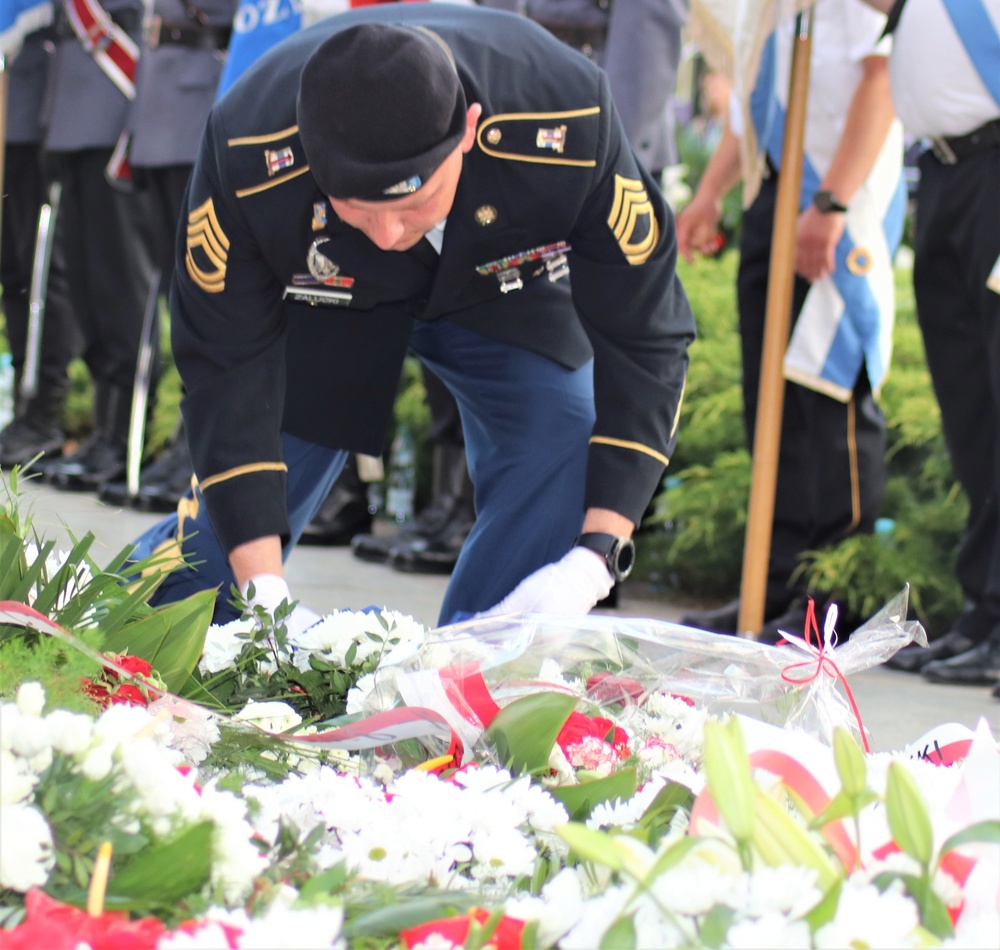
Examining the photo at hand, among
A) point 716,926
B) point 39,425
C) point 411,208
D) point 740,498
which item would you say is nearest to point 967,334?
point 740,498

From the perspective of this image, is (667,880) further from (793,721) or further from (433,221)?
(433,221)

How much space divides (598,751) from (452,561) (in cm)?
265

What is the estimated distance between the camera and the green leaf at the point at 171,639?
1281 millimetres

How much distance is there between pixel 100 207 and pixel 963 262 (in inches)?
114

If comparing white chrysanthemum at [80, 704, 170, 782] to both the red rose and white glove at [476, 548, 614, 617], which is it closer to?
the red rose

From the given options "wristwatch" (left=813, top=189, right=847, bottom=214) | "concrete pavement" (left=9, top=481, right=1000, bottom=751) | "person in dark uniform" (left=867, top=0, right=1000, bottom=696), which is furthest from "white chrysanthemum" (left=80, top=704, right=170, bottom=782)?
"wristwatch" (left=813, top=189, right=847, bottom=214)

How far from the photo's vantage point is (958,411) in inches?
118

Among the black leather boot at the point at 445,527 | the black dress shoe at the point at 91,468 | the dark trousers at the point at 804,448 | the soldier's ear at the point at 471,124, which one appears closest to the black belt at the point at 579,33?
the dark trousers at the point at 804,448

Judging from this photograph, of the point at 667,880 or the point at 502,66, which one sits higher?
the point at 502,66

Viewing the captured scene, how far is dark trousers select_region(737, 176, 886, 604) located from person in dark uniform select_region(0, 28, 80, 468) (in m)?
2.90

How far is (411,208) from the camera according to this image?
5.57ft

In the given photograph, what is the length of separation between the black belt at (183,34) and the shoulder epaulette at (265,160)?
244 centimetres

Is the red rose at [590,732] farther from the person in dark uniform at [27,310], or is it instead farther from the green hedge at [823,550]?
the person in dark uniform at [27,310]

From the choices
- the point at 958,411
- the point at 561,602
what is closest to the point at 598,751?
the point at 561,602
